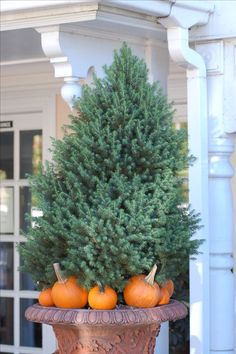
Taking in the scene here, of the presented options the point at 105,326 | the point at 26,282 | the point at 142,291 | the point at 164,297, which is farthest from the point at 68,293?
the point at 26,282

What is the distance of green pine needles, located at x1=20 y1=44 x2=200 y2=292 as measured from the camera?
15.0 feet

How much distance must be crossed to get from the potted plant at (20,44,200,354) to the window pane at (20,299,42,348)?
2.72 meters

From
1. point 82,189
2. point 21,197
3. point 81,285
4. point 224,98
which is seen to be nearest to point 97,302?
point 81,285

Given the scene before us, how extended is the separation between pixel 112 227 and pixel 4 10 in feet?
4.54

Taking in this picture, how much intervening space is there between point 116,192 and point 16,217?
308cm

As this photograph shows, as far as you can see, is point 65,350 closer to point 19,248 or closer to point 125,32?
point 19,248

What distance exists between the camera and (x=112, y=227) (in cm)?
457

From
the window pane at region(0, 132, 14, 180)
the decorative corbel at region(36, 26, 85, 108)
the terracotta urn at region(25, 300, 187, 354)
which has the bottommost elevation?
the terracotta urn at region(25, 300, 187, 354)

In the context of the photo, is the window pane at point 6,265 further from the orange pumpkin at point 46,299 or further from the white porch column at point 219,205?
the orange pumpkin at point 46,299

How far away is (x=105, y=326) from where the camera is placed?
14.9 feet

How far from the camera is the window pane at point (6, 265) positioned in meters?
7.73

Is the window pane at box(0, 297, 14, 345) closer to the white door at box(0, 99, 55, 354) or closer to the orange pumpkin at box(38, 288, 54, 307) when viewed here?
the white door at box(0, 99, 55, 354)

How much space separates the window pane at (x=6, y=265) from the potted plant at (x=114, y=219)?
2.83m

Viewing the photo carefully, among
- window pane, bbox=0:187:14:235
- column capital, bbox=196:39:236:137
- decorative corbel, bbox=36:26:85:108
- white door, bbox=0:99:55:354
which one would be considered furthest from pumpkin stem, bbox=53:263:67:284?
window pane, bbox=0:187:14:235
